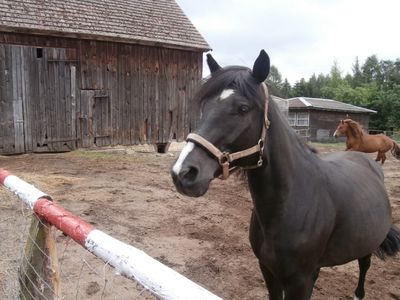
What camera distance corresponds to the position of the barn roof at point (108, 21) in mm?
11705

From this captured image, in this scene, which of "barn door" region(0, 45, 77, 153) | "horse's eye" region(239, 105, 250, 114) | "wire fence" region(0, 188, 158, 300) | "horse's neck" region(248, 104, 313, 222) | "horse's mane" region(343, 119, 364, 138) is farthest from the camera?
"horse's mane" region(343, 119, 364, 138)

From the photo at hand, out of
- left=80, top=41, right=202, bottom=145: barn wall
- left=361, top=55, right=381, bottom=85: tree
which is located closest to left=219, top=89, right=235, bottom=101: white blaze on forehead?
left=80, top=41, right=202, bottom=145: barn wall

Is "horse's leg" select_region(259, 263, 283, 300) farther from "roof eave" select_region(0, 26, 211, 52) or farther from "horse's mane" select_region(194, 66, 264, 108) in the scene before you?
"roof eave" select_region(0, 26, 211, 52)

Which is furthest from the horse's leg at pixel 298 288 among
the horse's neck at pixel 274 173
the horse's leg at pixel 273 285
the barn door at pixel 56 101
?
A: the barn door at pixel 56 101

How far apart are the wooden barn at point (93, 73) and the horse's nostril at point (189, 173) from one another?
350 inches

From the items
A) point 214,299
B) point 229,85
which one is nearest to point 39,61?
point 229,85

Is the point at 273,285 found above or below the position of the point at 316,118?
above

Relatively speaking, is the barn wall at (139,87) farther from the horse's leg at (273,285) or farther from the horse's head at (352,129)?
the horse's leg at (273,285)

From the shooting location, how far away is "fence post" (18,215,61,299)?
6.22ft

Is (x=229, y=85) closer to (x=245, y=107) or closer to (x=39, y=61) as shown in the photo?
(x=245, y=107)

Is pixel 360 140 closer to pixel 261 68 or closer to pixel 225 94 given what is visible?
pixel 261 68

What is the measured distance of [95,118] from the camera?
13.4 meters

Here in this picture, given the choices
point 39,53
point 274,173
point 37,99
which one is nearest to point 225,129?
point 274,173

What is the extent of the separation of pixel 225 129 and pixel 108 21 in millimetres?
12826
